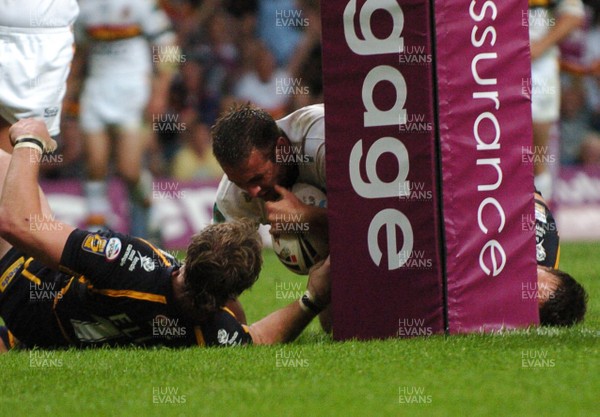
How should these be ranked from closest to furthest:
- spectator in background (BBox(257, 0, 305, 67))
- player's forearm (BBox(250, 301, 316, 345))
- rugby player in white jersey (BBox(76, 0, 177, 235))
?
player's forearm (BBox(250, 301, 316, 345))
rugby player in white jersey (BBox(76, 0, 177, 235))
spectator in background (BBox(257, 0, 305, 67))

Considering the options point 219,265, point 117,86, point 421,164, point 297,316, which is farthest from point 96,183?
point 421,164

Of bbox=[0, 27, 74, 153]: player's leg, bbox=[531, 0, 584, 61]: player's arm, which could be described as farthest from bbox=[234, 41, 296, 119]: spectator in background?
bbox=[0, 27, 74, 153]: player's leg

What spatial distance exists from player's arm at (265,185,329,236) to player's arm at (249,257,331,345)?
0.69 ft

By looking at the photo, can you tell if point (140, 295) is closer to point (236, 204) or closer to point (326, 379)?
point (326, 379)

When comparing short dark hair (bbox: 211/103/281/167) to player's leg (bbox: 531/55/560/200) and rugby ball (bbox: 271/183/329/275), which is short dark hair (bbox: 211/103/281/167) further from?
player's leg (bbox: 531/55/560/200)

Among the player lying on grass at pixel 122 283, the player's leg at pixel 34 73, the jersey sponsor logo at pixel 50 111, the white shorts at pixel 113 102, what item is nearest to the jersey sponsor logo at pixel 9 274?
the player lying on grass at pixel 122 283

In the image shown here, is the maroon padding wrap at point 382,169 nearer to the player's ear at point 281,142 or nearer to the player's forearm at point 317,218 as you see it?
the player's forearm at point 317,218

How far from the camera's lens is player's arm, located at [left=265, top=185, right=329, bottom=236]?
5.45 meters

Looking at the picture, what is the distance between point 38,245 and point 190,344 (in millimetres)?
822

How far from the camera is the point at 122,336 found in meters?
5.31

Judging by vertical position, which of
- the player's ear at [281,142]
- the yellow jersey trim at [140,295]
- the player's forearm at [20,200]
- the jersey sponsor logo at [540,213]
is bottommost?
the yellow jersey trim at [140,295]

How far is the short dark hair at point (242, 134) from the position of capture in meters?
5.45

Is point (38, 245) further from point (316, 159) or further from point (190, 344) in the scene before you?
point (316, 159)

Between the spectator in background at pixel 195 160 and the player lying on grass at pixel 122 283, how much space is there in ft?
21.8
